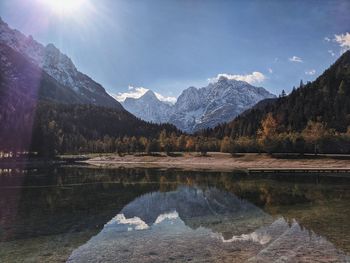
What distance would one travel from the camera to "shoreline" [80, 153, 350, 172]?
364 feet

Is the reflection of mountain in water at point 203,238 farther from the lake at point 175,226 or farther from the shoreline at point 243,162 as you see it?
the shoreline at point 243,162

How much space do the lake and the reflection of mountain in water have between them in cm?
6

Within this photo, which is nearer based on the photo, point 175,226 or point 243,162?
point 175,226

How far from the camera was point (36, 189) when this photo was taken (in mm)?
63250

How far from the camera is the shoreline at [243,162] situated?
111 meters

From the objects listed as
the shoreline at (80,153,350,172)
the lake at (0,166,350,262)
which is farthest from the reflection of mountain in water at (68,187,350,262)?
the shoreline at (80,153,350,172)

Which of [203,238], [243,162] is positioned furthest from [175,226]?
[243,162]

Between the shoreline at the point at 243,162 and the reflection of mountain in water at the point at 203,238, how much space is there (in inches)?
2808

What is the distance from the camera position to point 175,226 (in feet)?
109

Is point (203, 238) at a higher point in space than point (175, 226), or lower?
higher

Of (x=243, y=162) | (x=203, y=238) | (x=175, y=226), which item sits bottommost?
(x=175, y=226)

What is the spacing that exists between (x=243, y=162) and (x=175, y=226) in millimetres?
101862

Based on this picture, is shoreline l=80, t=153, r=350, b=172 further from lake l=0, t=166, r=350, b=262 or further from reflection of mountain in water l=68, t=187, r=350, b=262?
reflection of mountain in water l=68, t=187, r=350, b=262

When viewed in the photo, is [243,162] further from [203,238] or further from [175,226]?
[203,238]
